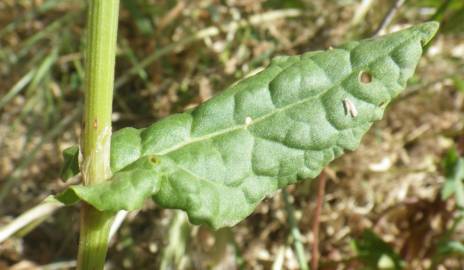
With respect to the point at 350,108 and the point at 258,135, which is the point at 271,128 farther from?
the point at 350,108

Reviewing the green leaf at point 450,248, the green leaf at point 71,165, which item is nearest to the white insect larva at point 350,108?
the green leaf at point 71,165

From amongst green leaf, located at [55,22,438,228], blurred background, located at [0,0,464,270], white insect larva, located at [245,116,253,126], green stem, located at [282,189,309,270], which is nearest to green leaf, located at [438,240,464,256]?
blurred background, located at [0,0,464,270]

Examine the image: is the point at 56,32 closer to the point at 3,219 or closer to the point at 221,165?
the point at 3,219

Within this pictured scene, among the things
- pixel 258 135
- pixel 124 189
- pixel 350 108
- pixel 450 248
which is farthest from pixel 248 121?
pixel 450 248

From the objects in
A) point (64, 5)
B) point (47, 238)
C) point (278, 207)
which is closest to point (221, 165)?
point (278, 207)

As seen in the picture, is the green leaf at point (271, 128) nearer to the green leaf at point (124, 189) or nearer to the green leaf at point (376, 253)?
the green leaf at point (124, 189)
